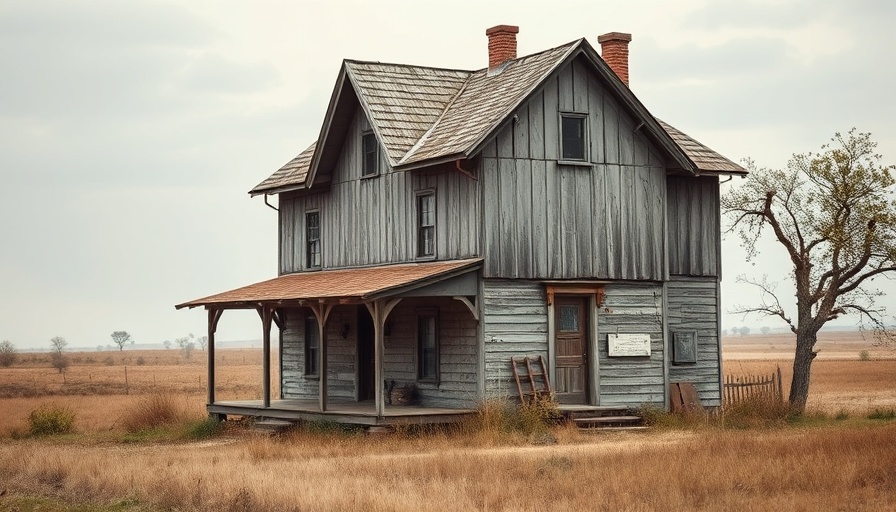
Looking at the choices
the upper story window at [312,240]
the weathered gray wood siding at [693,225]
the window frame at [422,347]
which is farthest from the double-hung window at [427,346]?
the weathered gray wood siding at [693,225]

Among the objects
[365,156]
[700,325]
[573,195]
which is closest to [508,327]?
[573,195]

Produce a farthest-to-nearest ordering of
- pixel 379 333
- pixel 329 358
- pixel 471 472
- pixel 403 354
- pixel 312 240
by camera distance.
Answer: pixel 312 240, pixel 329 358, pixel 403 354, pixel 379 333, pixel 471 472

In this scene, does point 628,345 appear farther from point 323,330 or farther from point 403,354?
point 323,330

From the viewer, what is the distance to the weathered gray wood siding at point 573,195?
27.4 metres

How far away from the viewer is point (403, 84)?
31.6m

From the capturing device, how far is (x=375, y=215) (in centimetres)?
3100

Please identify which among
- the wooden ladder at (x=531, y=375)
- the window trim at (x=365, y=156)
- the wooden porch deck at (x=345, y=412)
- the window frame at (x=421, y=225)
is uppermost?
the window trim at (x=365, y=156)

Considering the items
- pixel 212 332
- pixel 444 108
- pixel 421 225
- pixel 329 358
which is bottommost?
pixel 329 358

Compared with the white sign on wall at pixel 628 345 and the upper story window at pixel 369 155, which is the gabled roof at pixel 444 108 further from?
the white sign on wall at pixel 628 345

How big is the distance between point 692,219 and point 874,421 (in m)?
6.50

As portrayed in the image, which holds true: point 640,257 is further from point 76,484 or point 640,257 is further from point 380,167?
point 76,484

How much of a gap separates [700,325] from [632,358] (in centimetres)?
366

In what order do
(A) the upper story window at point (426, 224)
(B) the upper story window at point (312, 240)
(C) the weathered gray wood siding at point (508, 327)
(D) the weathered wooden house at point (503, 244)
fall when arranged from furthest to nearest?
(B) the upper story window at point (312, 240), (A) the upper story window at point (426, 224), (D) the weathered wooden house at point (503, 244), (C) the weathered gray wood siding at point (508, 327)

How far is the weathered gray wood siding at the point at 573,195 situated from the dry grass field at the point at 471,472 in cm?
374
